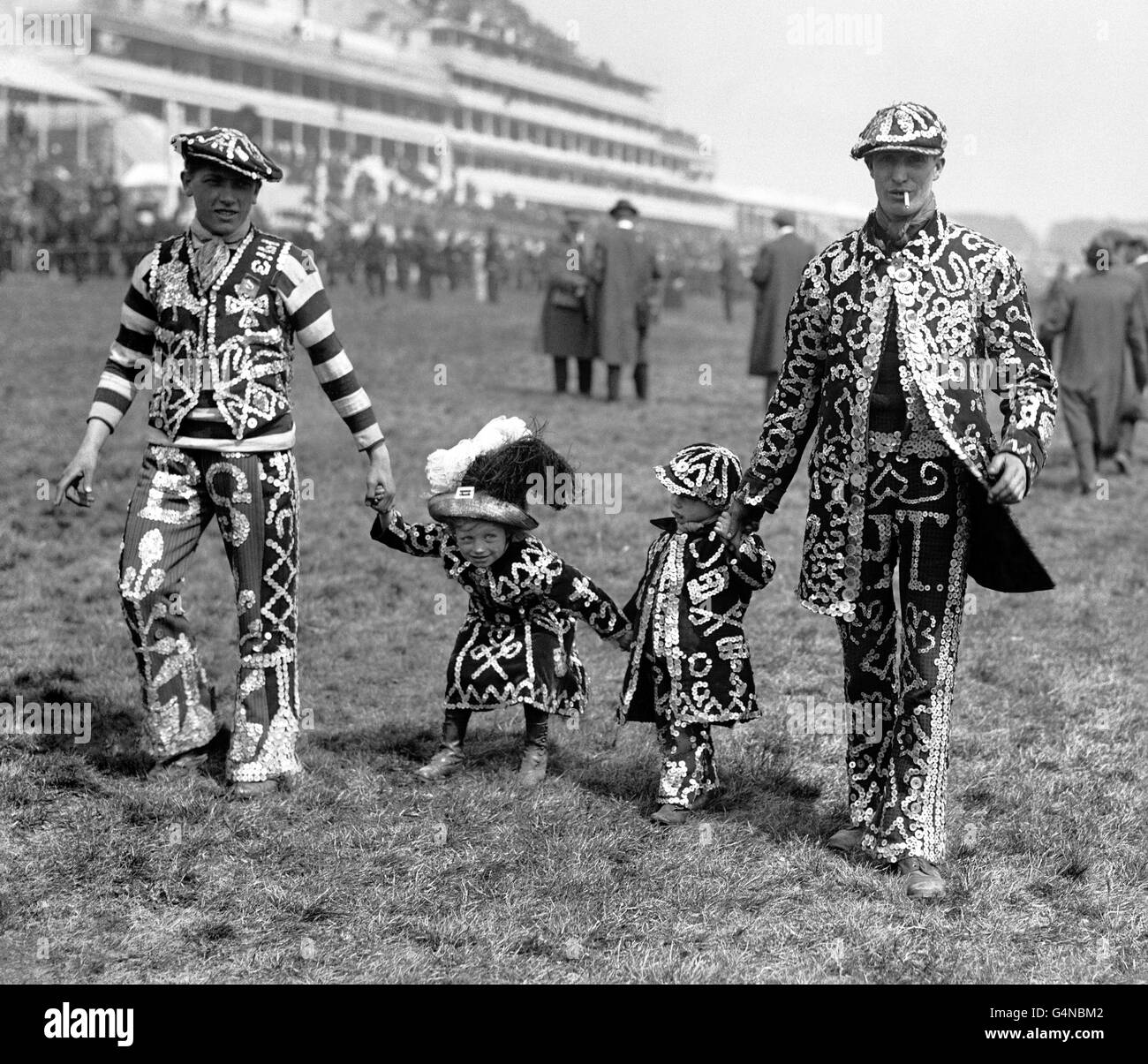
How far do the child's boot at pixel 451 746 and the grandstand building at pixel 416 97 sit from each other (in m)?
41.3

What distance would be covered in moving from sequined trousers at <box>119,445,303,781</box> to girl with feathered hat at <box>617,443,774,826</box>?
1125 millimetres

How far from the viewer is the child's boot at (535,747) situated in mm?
4746

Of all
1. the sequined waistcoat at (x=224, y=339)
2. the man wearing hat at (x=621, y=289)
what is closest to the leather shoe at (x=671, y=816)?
the sequined waistcoat at (x=224, y=339)

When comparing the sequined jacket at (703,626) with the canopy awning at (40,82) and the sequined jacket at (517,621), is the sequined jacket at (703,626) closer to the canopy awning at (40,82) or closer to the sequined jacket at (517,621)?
the sequined jacket at (517,621)

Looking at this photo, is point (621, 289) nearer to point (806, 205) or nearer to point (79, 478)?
point (79, 478)

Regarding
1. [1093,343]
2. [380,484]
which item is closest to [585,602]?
[380,484]

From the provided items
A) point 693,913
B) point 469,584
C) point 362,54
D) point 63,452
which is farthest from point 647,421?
point 362,54

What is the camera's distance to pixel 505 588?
4.64 m

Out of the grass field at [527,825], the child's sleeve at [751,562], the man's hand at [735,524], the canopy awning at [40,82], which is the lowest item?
the grass field at [527,825]

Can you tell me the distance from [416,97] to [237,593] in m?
74.9
